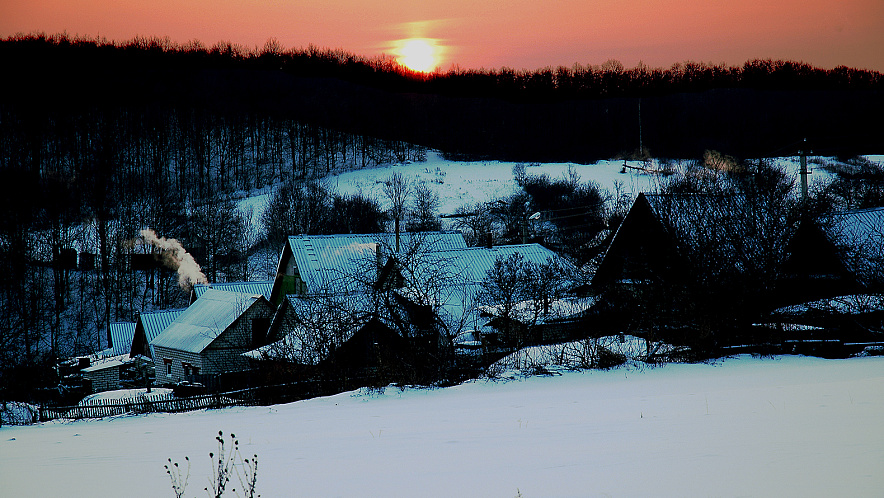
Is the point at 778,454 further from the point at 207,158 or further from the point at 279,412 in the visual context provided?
the point at 207,158

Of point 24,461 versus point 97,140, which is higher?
point 97,140

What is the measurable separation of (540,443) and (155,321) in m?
35.8

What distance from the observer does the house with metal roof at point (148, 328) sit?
37844mm

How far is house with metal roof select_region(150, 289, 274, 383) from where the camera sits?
104 ft

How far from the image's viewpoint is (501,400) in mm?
11305

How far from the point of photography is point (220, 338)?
31.5 meters

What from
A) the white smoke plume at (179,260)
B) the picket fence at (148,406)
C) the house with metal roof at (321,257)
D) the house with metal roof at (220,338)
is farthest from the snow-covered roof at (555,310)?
the white smoke plume at (179,260)

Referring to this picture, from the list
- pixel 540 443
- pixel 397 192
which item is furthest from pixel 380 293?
pixel 397 192

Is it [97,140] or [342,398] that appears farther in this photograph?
[97,140]

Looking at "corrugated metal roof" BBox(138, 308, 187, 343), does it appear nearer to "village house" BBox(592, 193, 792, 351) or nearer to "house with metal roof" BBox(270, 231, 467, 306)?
"house with metal roof" BBox(270, 231, 467, 306)

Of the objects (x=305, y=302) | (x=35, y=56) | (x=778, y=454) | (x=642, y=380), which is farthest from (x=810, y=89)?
(x=35, y=56)

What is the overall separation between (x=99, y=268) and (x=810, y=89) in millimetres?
79041

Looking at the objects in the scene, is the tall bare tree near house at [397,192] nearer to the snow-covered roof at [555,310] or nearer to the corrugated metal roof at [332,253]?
the corrugated metal roof at [332,253]

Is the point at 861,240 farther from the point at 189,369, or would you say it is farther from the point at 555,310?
the point at 189,369
